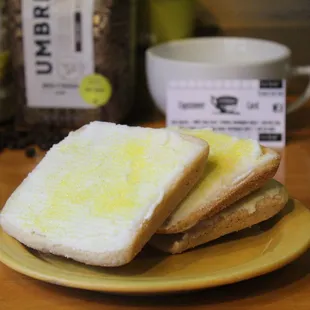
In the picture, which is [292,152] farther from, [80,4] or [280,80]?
[80,4]

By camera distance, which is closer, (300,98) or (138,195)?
(138,195)

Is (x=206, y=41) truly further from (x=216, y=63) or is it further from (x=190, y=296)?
(x=190, y=296)

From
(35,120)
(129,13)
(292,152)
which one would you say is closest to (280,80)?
(292,152)

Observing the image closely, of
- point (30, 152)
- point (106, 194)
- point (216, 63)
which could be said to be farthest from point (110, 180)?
point (216, 63)

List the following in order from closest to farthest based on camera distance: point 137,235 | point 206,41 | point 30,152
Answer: point 137,235 < point 30,152 < point 206,41

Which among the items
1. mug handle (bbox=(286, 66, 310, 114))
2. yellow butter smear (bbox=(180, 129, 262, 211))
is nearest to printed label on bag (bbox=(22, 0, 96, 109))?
mug handle (bbox=(286, 66, 310, 114))

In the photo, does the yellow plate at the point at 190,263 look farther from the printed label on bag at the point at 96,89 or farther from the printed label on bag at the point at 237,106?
the printed label on bag at the point at 96,89

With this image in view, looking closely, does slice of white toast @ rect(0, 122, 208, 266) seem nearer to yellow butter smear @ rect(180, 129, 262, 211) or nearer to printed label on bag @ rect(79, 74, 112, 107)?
yellow butter smear @ rect(180, 129, 262, 211)
